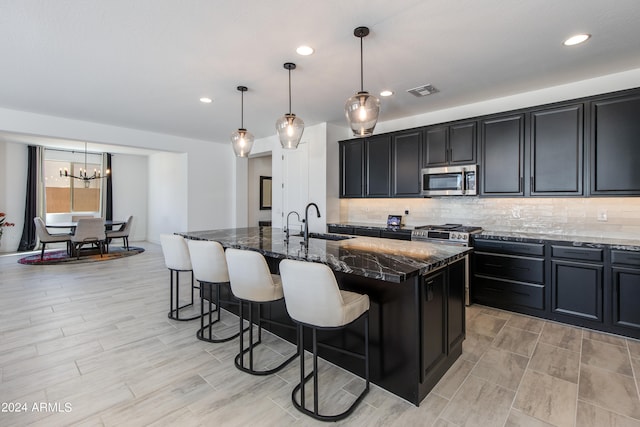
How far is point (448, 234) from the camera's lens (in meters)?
3.84

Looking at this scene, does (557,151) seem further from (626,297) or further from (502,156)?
(626,297)

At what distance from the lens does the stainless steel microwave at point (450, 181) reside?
4051mm

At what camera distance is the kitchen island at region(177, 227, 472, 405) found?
1965mm

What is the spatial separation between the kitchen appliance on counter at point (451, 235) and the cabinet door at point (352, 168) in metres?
1.42

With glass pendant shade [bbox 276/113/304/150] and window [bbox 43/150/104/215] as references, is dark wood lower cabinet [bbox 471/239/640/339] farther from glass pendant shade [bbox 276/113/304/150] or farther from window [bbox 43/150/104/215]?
window [bbox 43/150/104/215]

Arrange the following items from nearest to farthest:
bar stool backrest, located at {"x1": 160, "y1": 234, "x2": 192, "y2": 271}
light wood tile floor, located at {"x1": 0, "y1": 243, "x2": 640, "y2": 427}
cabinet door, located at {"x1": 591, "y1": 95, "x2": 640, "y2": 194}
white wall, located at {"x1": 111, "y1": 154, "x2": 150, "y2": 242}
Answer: light wood tile floor, located at {"x1": 0, "y1": 243, "x2": 640, "y2": 427}, cabinet door, located at {"x1": 591, "y1": 95, "x2": 640, "y2": 194}, bar stool backrest, located at {"x1": 160, "y1": 234, "x2": 192, "y2": 271}, white wall, located at {"x1": 111, "y1": 154, "x2": 150, "y2": 242}

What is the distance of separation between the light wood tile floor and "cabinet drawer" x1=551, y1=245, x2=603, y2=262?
0.73m

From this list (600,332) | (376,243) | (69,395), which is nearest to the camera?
(69,395)


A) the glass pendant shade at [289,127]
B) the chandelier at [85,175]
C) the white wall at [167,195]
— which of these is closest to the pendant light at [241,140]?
the glass pendant shade at [289,127]

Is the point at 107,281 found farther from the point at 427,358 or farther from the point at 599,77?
the point at 599,77

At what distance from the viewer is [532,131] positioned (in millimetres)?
3568

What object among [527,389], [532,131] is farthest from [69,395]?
[532,131]

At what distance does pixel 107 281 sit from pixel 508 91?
253 inches

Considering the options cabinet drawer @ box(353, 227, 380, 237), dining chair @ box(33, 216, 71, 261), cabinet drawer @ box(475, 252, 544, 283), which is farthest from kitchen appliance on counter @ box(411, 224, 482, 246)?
dining chair @ box(33, 216, 71, 261)
